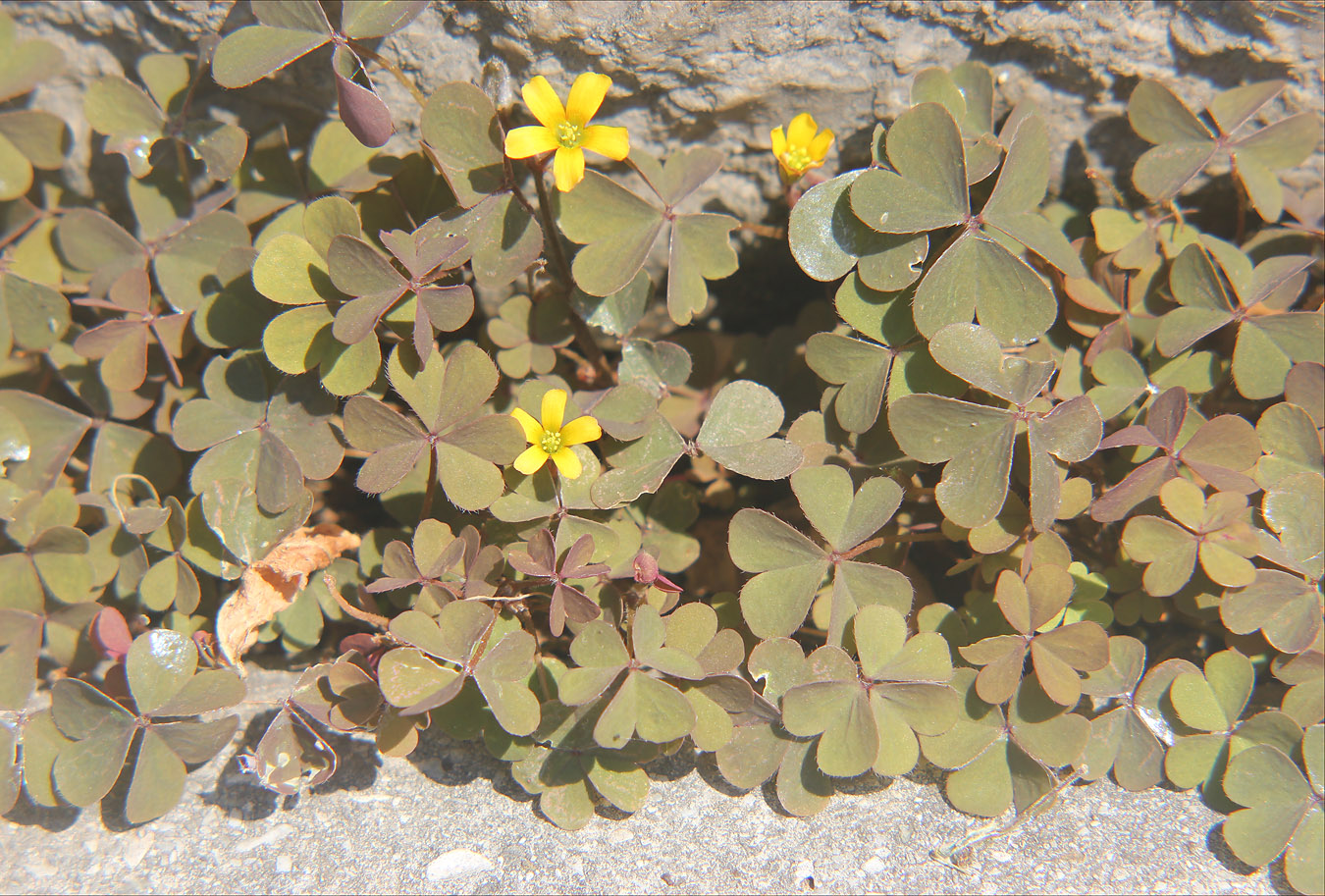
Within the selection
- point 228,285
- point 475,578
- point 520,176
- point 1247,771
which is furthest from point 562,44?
point 1247,771

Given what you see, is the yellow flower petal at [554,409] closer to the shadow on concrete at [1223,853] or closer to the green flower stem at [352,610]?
the green flower stem at [352,610]

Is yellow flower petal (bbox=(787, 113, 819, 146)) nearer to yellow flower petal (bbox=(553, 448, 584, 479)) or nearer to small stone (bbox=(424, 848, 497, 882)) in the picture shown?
yellow flower petal (bbox=(553, 448, 584, 479))

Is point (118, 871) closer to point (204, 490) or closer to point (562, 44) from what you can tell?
point (204, 490)

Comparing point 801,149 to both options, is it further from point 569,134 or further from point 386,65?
point 386,65

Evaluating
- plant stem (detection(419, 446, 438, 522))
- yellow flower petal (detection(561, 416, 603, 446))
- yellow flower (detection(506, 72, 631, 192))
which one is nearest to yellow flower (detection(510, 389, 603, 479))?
yellow flower petal (detection(561, 416, 603, 446))

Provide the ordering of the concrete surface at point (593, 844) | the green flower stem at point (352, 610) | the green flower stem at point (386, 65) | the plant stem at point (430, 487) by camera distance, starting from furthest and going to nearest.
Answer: the plant stem at point (430, 487) < the green flower stem at point (386, 65) < the green flower stem at point (352, 610) < the concrete surface at point (593, 844)

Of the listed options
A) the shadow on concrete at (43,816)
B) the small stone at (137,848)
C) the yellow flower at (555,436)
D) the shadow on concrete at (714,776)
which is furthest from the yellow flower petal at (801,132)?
the shadow on concrete at (43,816)

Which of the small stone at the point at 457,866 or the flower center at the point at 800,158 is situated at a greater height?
the flower center at the point at 800,158

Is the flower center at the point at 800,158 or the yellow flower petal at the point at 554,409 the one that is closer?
the yellow flower petal at the point at 554,409
